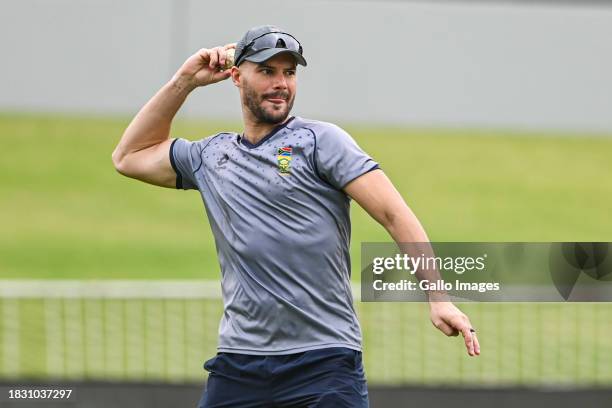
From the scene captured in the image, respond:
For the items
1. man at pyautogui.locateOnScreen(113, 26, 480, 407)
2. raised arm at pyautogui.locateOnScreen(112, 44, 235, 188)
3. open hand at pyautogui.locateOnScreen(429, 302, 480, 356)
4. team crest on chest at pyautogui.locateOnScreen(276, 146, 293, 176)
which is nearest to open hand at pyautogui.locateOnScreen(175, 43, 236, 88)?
raised arm at pyautogui.locateOnScreen(112, 44, 235, 188)

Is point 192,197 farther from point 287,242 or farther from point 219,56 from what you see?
point 287,242

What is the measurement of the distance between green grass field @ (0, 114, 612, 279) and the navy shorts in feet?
35.2

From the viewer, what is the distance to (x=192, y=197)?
57.9 ft

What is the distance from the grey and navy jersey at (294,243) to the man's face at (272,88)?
60 mm

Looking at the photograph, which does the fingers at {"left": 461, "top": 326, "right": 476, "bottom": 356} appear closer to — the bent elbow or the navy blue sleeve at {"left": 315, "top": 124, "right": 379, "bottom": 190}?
the navy blue sleeve at {"left": 315, "top": 124, "right": 379, "bottom": 190}

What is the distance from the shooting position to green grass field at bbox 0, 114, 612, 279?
15.4m

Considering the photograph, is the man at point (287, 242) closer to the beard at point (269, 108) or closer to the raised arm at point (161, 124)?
the beard at point (269, 108)

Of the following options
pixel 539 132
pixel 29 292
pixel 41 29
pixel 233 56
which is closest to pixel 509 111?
pixel 539 132

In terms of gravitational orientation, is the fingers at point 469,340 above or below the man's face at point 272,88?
below

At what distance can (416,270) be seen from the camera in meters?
3.35

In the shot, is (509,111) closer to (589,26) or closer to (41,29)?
(589,26)

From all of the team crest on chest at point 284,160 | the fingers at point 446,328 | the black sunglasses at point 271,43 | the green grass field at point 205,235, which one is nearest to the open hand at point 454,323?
the fingers at point 446,328

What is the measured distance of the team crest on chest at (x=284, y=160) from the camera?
3455 mm

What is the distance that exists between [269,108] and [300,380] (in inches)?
31.0
